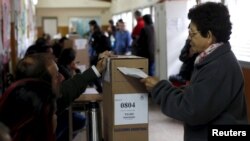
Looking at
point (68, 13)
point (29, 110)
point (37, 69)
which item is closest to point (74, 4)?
point (68, 13)

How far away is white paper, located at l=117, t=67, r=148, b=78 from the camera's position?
6.72 ft

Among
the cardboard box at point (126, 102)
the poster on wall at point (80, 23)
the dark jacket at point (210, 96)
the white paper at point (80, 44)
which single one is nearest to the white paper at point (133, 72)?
the cardboard box at point (126, 102)

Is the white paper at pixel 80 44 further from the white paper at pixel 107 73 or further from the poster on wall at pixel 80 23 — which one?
the poster on wall at pixel 80 23

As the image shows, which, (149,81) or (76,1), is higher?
(76,1)

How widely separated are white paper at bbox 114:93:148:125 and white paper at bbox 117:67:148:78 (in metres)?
0.14

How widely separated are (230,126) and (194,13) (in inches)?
20.4

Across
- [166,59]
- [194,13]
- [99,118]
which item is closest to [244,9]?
[166,59]

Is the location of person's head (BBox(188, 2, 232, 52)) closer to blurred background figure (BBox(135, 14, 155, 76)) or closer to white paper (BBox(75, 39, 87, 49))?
blurred background figure (BBox(135, 14, 155, 76))

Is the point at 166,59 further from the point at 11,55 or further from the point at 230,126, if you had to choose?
the point at 230,126

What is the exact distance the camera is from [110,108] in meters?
2.24

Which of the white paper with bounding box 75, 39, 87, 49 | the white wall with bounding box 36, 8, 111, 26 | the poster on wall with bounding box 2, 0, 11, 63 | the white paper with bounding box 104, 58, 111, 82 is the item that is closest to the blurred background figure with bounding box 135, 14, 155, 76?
the white paper with bounding box 75, 39, 87, 49

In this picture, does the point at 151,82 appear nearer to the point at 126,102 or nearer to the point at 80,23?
the point at 126,102

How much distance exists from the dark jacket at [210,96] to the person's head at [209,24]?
6 centimetres

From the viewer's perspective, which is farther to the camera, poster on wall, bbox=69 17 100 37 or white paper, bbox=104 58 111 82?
poster on wall, bbox=69 17 100 37
